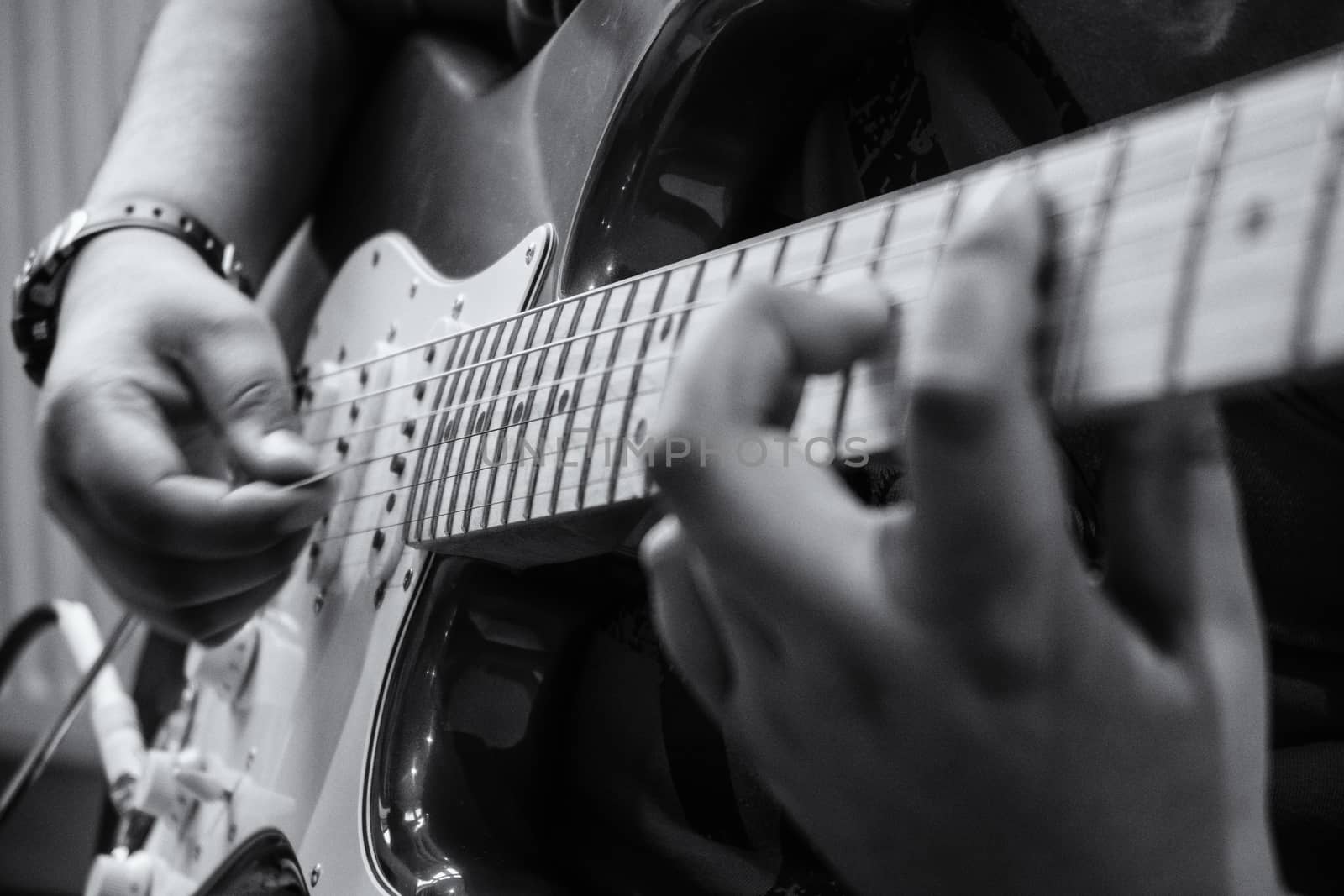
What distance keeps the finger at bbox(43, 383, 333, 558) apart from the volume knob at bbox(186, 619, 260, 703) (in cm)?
11

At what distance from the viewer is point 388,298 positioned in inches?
29.8

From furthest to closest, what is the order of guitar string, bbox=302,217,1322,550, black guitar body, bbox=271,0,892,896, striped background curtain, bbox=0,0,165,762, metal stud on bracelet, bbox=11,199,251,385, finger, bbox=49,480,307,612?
striped background curtain, bbox=0,0,165,762 → metal stud on bracelet, bbox=11,199,251,385 → finger, bbox=49,480,307,612 → black guitar body, bbox=271,0,892,896 → guitar string, bbox=302,217,1322,550

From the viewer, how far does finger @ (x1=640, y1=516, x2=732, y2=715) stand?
0.35 meters

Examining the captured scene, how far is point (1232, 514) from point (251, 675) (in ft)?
2.10

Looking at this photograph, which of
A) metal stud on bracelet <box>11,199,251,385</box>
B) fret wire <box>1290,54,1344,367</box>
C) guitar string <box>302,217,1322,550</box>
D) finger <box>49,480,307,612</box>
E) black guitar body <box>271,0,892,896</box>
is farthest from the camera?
metal stud on bracelet <box>11,199,251,385</box>

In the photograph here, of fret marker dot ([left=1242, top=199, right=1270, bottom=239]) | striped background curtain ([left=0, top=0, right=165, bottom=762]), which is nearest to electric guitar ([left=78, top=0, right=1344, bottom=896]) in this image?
fret marker dot ([left=1242, top=199, right=1270, bottom=239])

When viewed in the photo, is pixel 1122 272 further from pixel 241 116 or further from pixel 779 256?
pixel 241 116

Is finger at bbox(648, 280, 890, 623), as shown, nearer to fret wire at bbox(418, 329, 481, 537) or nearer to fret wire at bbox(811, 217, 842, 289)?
fret wire at bbox(811, 217, 842, 289)

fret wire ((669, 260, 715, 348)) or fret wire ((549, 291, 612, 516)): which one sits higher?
fret wire ((669, 260, 715, 348))

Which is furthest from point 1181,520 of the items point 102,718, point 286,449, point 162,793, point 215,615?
point 102,718

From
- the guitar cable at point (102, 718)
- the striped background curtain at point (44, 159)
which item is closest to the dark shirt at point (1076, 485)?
the guitar cable at point (102, 718)

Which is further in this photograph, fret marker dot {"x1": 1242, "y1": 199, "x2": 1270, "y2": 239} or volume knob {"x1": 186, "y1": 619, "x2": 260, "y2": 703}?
volume knob {"x1": 186, "y1": 619, "x2": 260, "y2": 703}

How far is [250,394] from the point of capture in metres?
0.68

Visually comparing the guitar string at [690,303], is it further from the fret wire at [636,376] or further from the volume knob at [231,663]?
the volume knob at [231,663]
